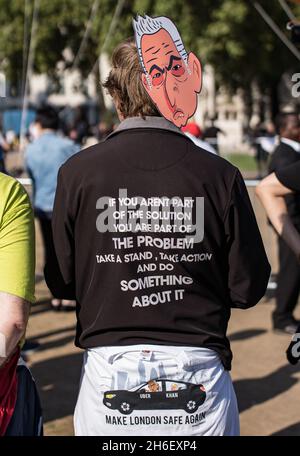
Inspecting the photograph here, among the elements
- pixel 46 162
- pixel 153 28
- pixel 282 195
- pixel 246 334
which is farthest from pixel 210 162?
pixel 46 162

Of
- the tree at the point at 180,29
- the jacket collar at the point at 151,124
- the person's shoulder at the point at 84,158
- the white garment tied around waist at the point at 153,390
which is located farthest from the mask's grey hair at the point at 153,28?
the tree at the point at 180,29

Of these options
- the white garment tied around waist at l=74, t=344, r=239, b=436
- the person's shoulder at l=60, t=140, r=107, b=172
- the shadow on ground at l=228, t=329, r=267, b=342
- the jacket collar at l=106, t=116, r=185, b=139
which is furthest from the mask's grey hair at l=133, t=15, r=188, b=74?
the shadow on ground at l=228, t=329, r=267, b=342

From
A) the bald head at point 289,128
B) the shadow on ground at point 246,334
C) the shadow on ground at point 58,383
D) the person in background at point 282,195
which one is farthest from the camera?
the bald head at point 289,128

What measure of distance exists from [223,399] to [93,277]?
0.54m

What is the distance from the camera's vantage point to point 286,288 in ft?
24.2

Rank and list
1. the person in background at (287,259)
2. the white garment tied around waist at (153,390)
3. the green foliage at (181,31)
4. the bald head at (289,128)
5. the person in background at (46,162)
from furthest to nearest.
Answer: the green foliage at (181,31), the person in background at (46,162), the bald head at (289,128), the person in background at (287,259), the white garment tied around waist at (153,390)

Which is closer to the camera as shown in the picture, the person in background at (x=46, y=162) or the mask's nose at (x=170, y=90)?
the mask's nose at (x=170, y=90)

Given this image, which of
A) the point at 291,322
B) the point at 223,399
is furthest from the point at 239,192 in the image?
the point at 291,322

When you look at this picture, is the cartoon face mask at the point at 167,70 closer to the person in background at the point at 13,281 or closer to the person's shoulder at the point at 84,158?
the person's shoulder at the point at 84,158

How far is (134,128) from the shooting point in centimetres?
248

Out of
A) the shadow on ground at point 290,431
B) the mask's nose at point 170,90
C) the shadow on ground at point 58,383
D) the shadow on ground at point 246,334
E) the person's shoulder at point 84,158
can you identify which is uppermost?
the mask's nose at point 170,90

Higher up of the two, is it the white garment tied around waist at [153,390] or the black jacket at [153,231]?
the black jacket at [153,231]

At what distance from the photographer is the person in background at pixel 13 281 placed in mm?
2246
